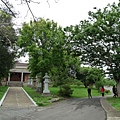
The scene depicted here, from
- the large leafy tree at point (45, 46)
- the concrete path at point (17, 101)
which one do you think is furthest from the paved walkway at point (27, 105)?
the large leafy tree at point (45, 46)

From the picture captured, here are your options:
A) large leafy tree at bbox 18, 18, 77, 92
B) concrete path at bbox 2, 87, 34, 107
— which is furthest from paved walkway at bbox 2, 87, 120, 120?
large leafy tree at bbox 18, 18, 77, 92

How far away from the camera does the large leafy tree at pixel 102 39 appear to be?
2269 cm

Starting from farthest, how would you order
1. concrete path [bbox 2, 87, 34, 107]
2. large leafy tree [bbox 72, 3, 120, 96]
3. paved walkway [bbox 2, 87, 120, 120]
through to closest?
large leafy tree [bbox 72, 3, 120, 96] → concrete path [bbox 2, 87, 34, 107] → paved walkway [bbox 2, 87, 120, 120]

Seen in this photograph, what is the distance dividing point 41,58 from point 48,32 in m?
3.17

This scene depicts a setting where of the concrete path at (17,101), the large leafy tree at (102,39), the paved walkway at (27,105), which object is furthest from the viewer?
the large leafy tree at (102,39)

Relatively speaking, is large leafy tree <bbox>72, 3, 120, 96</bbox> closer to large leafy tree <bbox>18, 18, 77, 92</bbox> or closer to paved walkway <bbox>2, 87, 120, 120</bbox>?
large leafy tree <bbox>18, 18, 77, 92</bbox>

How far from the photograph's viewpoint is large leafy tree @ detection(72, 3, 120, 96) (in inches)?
893

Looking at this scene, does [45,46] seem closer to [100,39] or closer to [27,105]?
[100,39]

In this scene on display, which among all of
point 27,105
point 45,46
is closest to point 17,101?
point 27,105

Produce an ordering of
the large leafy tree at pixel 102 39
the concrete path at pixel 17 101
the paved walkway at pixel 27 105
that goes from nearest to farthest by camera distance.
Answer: the paved walkway at pixel 27 105 < the concrete path at pixel 17 101 < the large leafy tree at pixel 102 39

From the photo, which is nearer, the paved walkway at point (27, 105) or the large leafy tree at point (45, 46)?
the paved walkway at point (27, 105)

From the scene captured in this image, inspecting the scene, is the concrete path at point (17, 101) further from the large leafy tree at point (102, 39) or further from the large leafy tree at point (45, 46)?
the large leafy tree at point (102, 39)

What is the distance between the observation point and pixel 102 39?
2383 cm

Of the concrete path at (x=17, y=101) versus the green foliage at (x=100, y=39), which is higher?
the green foliage at (x=100, y=39)
